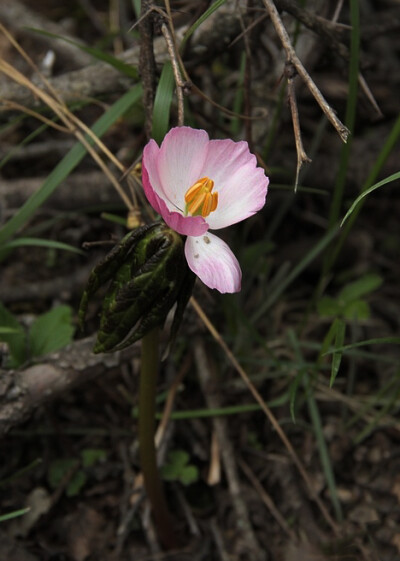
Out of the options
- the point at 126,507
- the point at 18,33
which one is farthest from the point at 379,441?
the point at 18,33

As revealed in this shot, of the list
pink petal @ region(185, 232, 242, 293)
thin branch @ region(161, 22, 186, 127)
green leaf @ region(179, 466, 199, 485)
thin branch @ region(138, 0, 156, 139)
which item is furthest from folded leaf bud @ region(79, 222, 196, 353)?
green leaf @ region(179, 466, 199, 485)

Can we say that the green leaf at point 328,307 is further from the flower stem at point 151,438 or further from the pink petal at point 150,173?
the pink petal at point 150,173

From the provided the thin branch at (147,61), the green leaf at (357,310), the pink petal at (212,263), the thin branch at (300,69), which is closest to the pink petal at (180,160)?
the pink petal at (212,263)

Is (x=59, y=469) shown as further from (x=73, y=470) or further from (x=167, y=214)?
(x=167, y=214)

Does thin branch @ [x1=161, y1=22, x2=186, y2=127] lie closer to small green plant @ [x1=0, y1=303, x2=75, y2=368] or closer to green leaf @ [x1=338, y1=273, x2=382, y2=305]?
small green plant @ [x1=0, y1=303, x2=75, y2=368]

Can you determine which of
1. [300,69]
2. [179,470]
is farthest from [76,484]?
[300,69]

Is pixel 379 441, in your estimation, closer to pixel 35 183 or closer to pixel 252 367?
pixel 252 367
